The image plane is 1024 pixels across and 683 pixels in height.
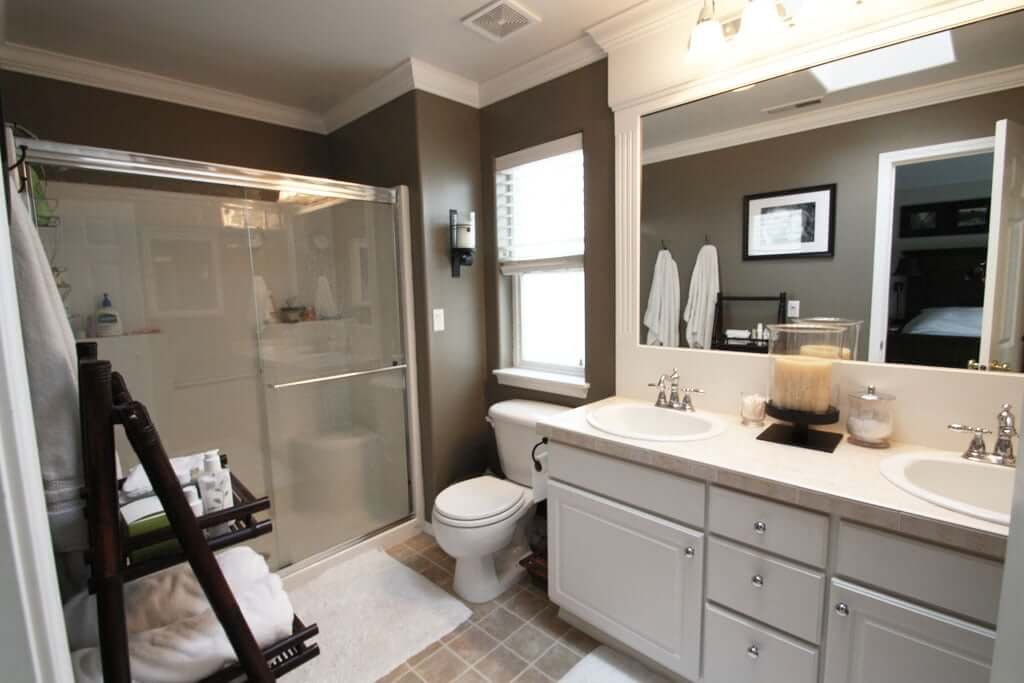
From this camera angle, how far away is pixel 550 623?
1.90 m

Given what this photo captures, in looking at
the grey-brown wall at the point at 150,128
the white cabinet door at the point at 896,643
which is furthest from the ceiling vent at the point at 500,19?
the white cabinet door at the point at 896,643

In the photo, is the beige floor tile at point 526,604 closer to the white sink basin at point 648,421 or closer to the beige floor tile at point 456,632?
the beige floor tile at point 456,632

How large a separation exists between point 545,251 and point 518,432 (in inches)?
36.7

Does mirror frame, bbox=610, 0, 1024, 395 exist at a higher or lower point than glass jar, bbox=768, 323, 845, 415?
higher

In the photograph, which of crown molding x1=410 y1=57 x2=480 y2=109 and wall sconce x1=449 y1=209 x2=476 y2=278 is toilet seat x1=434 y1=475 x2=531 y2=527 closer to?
wall sconce x1=449 y1=209 x2=476 y2=278

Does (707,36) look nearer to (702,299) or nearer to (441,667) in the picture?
(702,299)

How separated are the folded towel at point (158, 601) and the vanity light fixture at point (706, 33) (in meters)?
2.08

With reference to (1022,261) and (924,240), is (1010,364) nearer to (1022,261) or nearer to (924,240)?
(1022,261)

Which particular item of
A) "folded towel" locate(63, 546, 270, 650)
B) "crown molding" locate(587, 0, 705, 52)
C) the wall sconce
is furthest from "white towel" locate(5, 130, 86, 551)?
"crown molding" locate(587, 0, 705, 52)

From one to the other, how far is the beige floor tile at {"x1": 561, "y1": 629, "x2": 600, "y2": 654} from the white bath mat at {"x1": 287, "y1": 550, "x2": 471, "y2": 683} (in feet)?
1.39

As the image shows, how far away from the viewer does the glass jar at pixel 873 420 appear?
4.69 ft

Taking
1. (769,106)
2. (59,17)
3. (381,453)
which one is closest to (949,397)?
(769,106)

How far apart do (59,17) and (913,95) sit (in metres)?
3.00

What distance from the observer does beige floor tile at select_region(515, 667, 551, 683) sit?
1.63m
